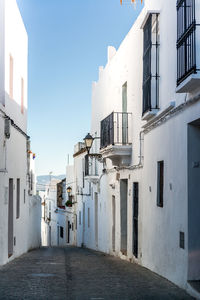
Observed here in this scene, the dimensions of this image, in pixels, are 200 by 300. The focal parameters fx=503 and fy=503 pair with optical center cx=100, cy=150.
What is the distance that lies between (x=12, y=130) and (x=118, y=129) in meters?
3.12

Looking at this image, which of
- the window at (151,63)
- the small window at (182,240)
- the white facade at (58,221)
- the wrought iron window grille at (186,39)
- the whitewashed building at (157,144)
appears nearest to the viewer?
the wrought iron window grille at (186,39)

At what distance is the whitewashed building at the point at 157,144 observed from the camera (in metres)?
7.91

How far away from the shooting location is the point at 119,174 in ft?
52.1

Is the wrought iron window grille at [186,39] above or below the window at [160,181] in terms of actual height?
above

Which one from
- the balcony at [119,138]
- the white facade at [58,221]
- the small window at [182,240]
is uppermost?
the balcony at [119,138]

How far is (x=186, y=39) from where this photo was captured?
7.83 meters

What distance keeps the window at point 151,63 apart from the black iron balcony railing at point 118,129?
3188mm

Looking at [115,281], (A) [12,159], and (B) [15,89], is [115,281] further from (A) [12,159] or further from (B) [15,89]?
(B) [15,89]

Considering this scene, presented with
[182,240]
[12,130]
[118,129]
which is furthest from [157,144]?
[12,130]

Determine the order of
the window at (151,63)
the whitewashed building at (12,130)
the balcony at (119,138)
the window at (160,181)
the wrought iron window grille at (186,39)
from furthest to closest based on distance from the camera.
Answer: the balcony at (119,138)
the whitewashed building at (12,130)
the window at (151,63)
the window at (160,181)
the wrought iron window grille at (186,39)

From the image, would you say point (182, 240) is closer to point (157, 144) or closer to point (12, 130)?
point (157, 144)

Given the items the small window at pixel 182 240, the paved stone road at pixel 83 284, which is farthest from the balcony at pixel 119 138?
the small window at pixel 182 240

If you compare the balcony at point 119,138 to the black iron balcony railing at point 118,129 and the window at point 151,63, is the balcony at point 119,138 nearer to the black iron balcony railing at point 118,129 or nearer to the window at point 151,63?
the black iron balcony railing at point 118,129

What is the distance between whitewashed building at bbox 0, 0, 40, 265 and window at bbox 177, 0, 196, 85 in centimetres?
475
